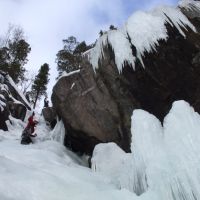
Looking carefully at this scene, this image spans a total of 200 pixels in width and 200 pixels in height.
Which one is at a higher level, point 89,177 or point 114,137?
point 114,137

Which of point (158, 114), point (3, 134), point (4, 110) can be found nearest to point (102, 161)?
point (158, 114)

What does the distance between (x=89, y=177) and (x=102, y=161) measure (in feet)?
6.99

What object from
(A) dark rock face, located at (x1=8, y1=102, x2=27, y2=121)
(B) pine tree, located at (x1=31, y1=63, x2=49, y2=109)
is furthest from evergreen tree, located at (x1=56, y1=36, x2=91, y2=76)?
(A) dark rock face, located at (x1=8, y1=102, x2=27, y2=121)

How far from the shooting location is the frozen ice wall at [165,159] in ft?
21.5

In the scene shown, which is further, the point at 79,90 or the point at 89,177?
the point at 79,90

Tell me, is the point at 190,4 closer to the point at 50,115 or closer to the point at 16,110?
the point at 50,115

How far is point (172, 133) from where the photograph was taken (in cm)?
802

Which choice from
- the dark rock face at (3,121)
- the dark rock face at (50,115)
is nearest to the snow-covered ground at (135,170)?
the dark rock face at (3,121)

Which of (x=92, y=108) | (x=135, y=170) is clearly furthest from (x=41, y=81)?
(x=135, y=170)

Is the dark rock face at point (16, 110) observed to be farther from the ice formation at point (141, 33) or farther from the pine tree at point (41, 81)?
the pine tree at point (41, 81)

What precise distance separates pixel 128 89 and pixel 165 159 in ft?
10.9

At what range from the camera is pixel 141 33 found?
10383 millimetres

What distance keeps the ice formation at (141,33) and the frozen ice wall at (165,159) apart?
6.05 feet

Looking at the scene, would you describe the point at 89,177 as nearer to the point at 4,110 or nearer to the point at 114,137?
the point at 114,137
